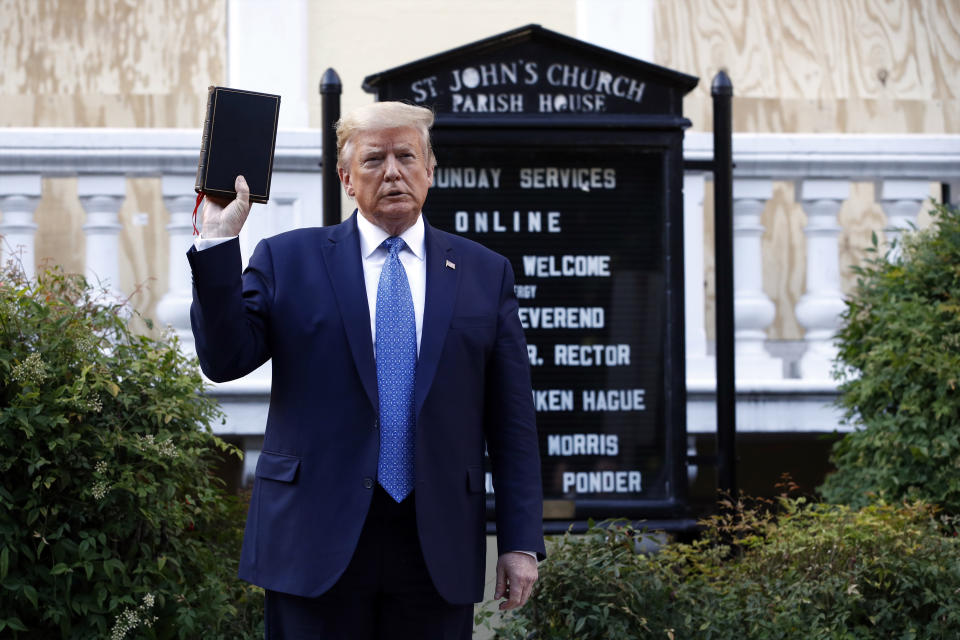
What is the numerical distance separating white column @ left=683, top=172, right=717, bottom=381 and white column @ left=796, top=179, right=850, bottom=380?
46 centimetres

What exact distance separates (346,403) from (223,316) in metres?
0.34

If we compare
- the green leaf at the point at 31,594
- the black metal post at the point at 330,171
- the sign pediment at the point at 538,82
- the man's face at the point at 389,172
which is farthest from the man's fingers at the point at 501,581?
the sign pediment at the point at 538,82

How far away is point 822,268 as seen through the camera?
550cm

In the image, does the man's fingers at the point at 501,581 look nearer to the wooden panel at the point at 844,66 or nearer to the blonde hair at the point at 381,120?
the blonde hair at the point at 381,120

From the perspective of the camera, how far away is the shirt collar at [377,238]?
2852 mm

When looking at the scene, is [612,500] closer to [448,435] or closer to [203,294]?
[448,435]

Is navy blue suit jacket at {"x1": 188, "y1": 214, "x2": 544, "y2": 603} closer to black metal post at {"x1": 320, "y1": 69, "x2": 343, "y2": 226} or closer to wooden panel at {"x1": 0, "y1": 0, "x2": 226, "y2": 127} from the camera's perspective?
black metal post at {"x1": 320, "y1": 69, "x2": 343, "y2": 226}

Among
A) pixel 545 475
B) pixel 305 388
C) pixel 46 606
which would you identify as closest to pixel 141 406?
pixel 46 606

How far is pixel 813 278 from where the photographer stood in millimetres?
5535

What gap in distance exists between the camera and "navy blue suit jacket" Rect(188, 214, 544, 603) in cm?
260

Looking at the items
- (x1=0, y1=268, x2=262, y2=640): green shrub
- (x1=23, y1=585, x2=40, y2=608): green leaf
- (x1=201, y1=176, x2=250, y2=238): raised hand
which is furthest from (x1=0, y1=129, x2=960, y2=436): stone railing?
(x1=201, y1=176, x2=250, y2=238): raised hand

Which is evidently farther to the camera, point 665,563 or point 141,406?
point 665,563

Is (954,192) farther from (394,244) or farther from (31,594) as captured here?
(31,594)

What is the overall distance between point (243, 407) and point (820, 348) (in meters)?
2.55
